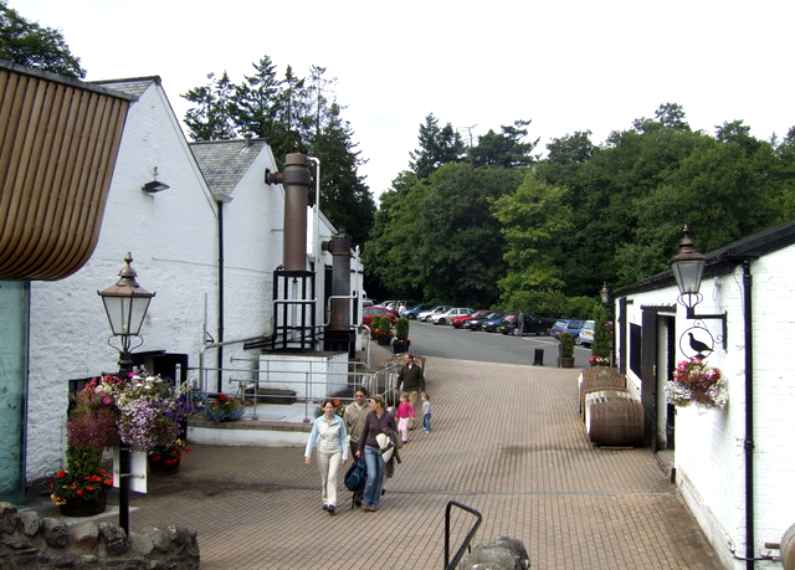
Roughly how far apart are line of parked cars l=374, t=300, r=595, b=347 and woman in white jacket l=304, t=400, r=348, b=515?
103 ft

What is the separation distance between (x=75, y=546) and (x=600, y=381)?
13.1 m

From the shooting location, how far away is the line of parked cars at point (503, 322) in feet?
139

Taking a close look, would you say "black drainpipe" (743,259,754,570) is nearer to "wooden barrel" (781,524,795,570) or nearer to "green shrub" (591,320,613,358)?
"wooden barrel" (781,524,795,570)

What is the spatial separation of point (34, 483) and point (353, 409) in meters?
5.17

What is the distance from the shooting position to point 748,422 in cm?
727

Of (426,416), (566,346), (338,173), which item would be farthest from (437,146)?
(426,416)

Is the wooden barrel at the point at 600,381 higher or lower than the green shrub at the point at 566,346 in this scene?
lower

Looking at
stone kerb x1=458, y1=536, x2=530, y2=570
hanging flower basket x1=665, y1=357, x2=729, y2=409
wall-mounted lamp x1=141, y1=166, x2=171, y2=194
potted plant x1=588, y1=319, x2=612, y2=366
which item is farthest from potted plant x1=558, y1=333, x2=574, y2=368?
stone kerb x1=458, y1=536, x2=530, y2=570

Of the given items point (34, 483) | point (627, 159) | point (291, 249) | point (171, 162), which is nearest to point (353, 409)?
point (34, 483)

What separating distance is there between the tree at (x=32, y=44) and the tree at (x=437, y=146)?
44.8 metres

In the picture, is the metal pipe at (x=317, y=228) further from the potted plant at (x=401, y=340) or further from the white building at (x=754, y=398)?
the white building at (x=754, y=398)

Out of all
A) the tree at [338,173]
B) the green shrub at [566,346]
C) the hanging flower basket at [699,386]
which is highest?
the tree at [338,173]

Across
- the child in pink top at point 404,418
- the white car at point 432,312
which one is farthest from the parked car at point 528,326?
the child in pink top at point 404,418

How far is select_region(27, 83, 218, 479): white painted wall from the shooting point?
37.7 feet
